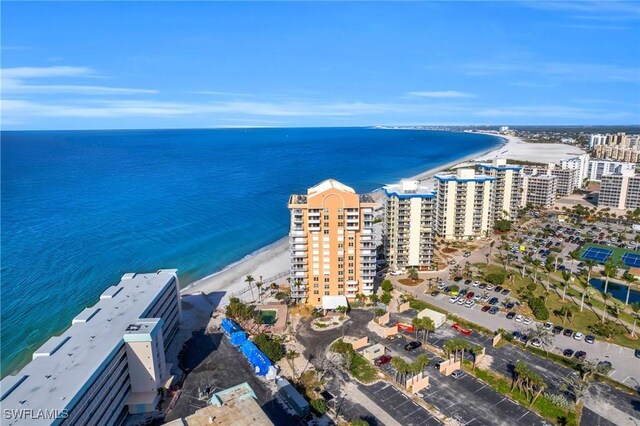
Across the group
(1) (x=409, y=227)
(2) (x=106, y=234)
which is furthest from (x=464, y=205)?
(2) (x=106, y=234)

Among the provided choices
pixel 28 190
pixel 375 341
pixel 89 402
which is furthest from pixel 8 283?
pixel 28 190

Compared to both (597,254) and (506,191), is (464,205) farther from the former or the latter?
(597,254)

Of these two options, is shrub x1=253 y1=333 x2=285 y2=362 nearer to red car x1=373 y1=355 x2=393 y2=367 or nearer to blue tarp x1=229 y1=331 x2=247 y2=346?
blue tarp x1=229 y1=331 x2=247 y2=346

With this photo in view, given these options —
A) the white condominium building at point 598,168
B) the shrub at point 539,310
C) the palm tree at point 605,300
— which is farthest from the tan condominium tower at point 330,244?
the white condominium building at point 598,168

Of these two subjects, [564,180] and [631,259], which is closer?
[631,259]

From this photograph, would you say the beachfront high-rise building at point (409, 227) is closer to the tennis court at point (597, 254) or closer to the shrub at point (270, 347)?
the shrub at point (270, 347)
